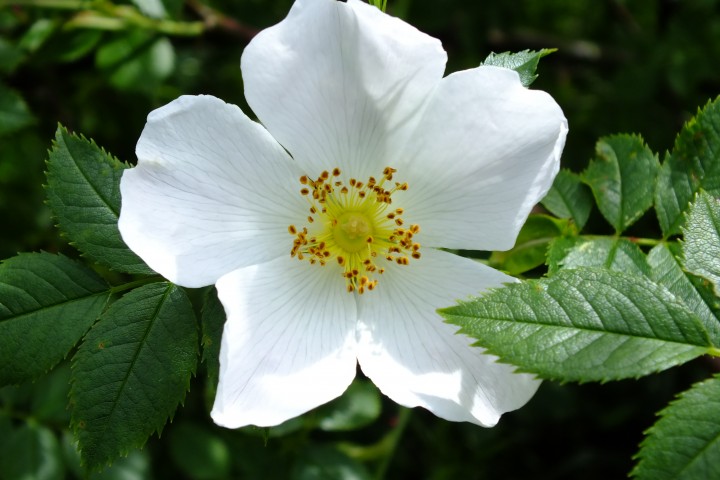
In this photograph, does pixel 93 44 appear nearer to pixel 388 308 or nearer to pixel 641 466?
pixel 388 308

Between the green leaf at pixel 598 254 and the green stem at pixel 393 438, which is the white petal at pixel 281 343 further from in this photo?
the green stem at pixel 393 438

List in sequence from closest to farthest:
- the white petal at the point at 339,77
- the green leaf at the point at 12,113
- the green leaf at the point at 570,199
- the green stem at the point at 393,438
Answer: the white petal at the point at 339,77 → the green leaf at the point at 570,199 → the green leaf at the point at 12,113 → the green stem at the point at 393,438

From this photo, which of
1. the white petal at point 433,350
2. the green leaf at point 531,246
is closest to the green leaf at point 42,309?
the white petal at point 433,350

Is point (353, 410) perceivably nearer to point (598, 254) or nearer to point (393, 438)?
point (393, 438)

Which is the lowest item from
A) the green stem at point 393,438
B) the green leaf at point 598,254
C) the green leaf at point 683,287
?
the green stem at point 393,438

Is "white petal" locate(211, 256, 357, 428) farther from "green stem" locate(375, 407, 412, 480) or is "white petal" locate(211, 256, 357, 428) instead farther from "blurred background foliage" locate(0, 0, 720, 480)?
"green stem" locate(375, 407, 412, 480)

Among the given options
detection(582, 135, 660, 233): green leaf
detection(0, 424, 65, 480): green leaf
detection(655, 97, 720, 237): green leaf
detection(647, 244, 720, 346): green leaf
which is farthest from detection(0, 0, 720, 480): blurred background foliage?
detection(647, 244, 720, 346): green leaf
